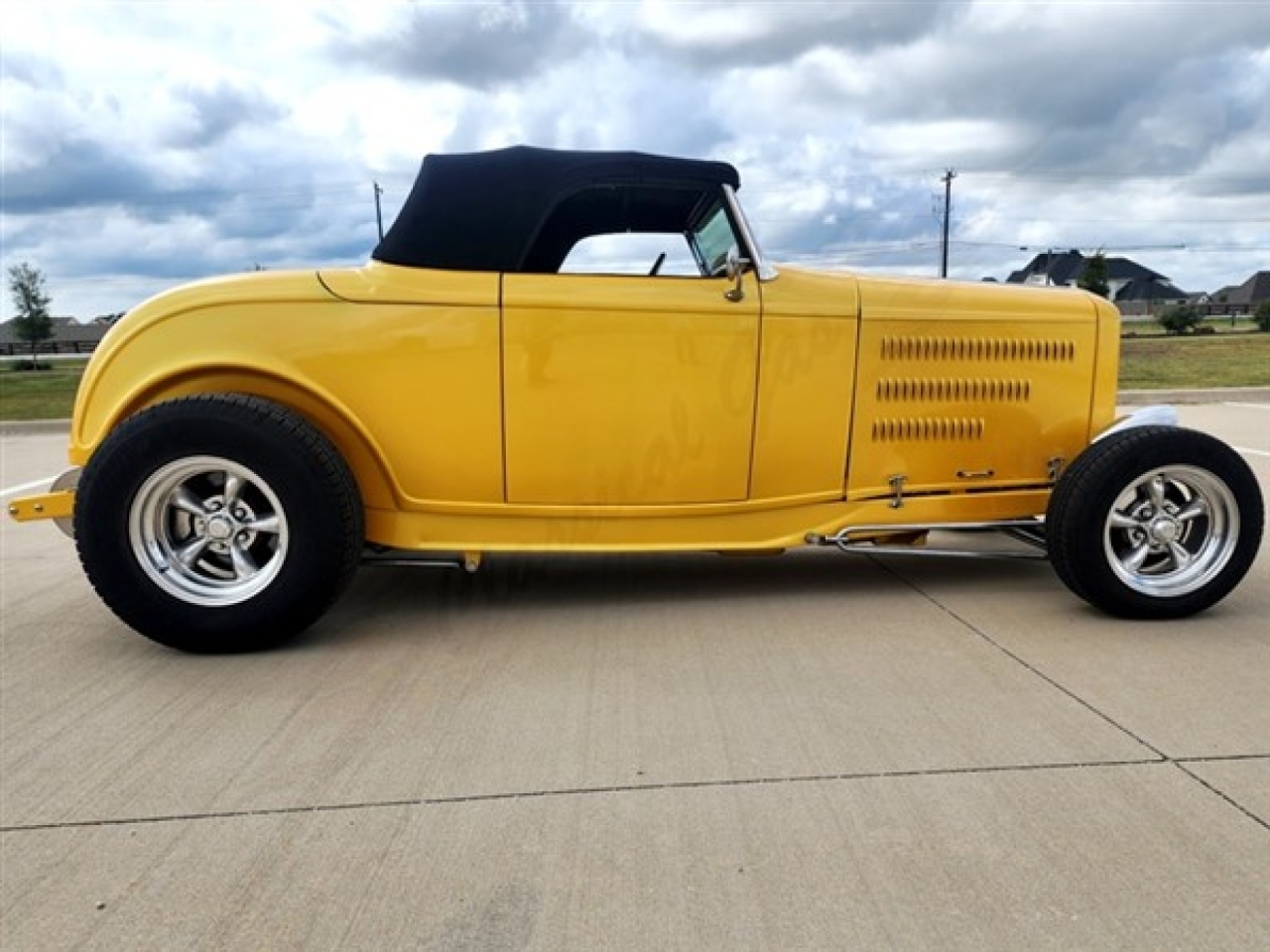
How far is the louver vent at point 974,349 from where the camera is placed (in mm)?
3664

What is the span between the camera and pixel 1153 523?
11.6ft

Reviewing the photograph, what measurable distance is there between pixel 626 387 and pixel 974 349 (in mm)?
1468

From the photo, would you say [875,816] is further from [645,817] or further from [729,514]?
[729,514]

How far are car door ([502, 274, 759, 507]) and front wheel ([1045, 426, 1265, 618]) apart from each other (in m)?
1.26

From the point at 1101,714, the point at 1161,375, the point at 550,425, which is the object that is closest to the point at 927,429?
the point at 1101,714

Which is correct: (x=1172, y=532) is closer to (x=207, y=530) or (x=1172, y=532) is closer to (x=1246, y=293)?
(x=207, y=530)

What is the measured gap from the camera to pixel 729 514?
11.8 feet

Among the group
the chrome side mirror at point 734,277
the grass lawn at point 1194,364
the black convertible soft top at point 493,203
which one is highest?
the black convertible soft top at point 493,203

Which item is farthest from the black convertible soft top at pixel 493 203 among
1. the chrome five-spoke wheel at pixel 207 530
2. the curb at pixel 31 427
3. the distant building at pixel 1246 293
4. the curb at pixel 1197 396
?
the distant building at pixel 1246 293

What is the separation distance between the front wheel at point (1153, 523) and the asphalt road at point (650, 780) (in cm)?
14

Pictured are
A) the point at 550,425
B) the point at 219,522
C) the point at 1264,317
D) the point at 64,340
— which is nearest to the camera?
the point at 219,522

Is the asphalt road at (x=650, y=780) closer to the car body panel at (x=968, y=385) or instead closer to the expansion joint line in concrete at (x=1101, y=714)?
the expansion joint line in concrete at (x=1101, y=714)

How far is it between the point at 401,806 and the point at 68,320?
72.6m

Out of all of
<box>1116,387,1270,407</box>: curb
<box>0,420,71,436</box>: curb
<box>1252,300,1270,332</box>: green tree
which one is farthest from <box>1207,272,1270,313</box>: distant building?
<box>0,420,71,436</box>: curb
